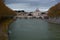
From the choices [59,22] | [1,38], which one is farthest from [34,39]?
[59,22]

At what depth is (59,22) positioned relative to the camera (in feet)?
193

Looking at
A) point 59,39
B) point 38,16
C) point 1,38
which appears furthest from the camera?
point 38,16

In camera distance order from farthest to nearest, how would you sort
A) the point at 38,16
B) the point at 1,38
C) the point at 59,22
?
the point at 38,16
the point at 59,22
the point at 1,38

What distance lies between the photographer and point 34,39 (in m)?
22.9

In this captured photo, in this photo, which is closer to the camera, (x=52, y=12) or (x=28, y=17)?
(x=52, y=12)

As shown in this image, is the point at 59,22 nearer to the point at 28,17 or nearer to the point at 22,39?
the point at 22,39

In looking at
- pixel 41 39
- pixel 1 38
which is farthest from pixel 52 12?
pixel 1 38

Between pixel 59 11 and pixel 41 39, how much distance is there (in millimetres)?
37187

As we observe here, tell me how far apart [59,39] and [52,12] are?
4007 centimetres

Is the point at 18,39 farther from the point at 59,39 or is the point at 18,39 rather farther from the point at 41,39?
the point at 59,39

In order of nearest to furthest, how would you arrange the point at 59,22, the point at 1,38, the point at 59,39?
the point at 1,38 → the point at 59,39 → the point at 59,22

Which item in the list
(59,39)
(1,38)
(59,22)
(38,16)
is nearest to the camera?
(1,38)

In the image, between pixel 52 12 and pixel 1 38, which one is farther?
pixel 52 12

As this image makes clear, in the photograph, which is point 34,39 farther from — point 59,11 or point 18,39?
point 59,11
